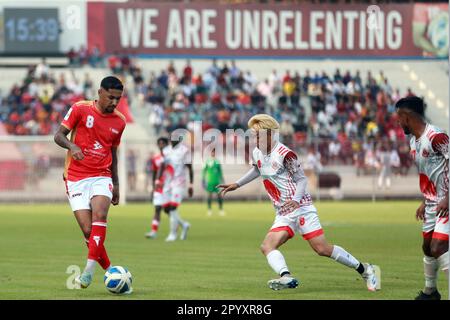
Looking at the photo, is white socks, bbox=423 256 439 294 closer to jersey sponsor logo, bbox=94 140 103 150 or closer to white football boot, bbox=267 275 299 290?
white football boot, bbox=267 275 299 290

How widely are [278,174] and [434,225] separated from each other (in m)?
2.30

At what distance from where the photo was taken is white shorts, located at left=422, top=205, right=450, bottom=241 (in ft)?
40.8

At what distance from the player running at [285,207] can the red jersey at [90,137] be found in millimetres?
1666

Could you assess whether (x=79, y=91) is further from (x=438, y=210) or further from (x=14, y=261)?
(x=438, y=210)

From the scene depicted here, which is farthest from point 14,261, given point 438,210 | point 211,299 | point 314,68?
point 314,68

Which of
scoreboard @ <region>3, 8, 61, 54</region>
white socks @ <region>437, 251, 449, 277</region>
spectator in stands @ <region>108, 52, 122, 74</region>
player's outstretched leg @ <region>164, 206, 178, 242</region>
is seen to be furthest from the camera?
scoreboard @ <region>3, 8, 61, 54</region>

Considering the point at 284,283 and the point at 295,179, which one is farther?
the point at 295,179

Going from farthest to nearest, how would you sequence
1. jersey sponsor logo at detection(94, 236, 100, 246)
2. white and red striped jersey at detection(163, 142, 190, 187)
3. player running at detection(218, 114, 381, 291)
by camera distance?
white and red striped jersey at detection(163, 142, 190, 187), player running at detection(218, 114, 381, 291), jersey sponsor logo at detection(94, 236, 100, 246)

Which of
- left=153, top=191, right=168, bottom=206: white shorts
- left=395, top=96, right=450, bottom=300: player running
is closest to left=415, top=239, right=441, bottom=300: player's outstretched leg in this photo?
left=395, top=96, right=450, bottom=300: player running

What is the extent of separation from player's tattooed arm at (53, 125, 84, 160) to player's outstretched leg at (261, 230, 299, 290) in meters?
2.71

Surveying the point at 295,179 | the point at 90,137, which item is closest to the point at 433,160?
the point at 295,179

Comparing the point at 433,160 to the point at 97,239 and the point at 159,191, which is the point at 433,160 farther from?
the point at 159,191

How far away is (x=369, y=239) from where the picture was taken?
25.0m

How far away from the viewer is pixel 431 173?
498 inches
